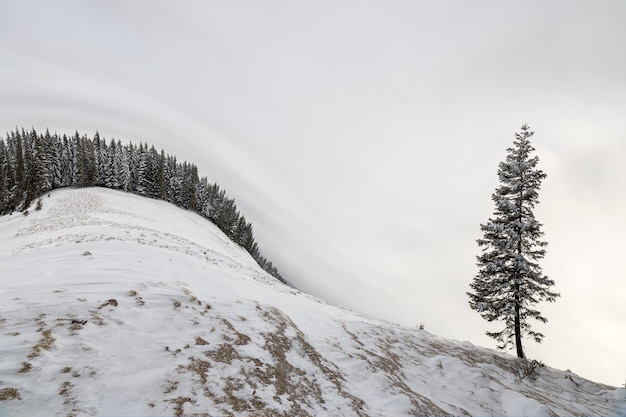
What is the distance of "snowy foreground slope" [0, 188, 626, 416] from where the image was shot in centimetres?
420

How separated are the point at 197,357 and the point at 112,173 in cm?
7948

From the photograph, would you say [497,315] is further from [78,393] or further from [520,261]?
[78,393]

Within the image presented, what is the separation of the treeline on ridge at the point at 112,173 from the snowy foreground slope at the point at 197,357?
58.9m

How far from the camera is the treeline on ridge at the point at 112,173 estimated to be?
181 ft

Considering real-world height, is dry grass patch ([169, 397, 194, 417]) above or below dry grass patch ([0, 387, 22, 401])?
above

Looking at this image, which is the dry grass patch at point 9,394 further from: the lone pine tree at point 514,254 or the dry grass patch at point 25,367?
the lone pine tree at point 514,254

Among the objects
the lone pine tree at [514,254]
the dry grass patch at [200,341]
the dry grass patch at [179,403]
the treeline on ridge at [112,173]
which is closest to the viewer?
the dry grass patch at [179,403]

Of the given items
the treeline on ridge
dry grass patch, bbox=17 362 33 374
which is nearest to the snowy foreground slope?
dry grass patch, bbox=17 362 33 374

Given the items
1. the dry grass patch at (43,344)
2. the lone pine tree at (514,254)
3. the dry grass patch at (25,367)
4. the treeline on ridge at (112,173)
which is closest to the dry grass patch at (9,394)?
the dry grass patch at (25,367)

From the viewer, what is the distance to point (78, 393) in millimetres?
3906

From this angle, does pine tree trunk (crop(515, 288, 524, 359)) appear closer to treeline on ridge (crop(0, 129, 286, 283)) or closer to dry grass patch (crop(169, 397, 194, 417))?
dry grass patch (crop(169, 397, 194, 417))

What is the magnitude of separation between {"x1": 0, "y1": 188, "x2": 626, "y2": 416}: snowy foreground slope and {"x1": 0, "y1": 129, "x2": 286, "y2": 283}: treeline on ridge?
5888 cm

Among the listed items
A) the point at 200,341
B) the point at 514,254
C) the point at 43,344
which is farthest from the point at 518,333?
the point at 43,344

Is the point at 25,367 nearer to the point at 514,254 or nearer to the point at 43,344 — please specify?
the point at 43,344
